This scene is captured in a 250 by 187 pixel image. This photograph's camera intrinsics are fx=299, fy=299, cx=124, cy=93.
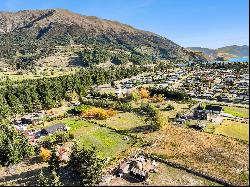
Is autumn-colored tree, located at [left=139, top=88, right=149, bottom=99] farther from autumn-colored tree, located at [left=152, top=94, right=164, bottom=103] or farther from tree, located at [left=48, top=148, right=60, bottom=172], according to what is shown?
tree, located at [left=48, top=148, right=60, bottom=172]

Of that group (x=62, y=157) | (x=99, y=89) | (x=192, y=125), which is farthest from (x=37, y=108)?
(x=192, y=125)

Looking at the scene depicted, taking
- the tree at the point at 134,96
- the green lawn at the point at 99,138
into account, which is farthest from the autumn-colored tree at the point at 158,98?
the green lawn at the point at 99,138

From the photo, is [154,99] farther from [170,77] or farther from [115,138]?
[170,77]

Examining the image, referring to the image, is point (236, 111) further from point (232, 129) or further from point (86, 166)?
point (86, 166)

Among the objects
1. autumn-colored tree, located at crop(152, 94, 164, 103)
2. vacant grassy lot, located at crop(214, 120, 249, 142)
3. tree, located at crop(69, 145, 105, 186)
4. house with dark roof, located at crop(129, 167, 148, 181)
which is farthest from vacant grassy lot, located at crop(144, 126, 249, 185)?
autumn-colored tree, located at crop(152, 94, 164, 103)

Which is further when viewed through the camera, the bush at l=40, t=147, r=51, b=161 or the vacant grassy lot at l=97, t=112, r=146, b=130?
the vacant grassy lot at l=97, t=112, r=146, b=130

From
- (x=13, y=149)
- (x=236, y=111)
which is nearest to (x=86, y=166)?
(x=13, y=149)
